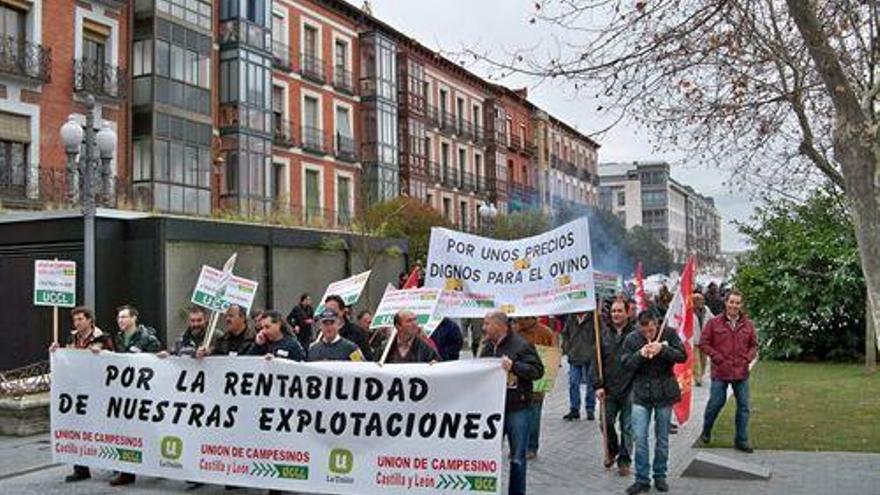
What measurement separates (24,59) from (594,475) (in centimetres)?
2248

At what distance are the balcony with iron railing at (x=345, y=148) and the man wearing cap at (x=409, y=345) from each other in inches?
1352

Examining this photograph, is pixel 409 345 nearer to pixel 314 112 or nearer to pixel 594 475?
pixel 594 475

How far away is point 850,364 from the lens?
848 inches

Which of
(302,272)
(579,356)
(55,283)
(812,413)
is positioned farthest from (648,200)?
(55,283)

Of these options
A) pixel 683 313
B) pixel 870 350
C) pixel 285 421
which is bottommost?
pixel 870 350

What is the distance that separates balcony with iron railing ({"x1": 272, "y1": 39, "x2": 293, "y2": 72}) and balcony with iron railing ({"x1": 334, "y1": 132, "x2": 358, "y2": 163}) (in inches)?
187

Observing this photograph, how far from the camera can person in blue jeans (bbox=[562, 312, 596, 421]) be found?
1277 cm

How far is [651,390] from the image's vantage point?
8625 millimetres

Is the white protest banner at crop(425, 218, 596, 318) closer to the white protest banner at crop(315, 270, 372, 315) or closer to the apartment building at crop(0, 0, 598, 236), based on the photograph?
the white protest banner at crop(315, 270, 372, 315)

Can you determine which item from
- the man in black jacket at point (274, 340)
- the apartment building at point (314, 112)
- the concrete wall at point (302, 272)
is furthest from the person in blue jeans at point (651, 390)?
the apartment building at point (314, 112)

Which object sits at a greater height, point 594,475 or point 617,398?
point 617,398

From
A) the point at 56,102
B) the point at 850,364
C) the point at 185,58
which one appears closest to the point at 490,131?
the point at 185,58

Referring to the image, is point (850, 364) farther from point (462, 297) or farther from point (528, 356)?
point (528, 356)

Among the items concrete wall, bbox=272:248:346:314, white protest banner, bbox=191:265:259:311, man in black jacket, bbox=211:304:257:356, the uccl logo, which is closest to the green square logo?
man in black jacket, bbox=211:304:257:356
